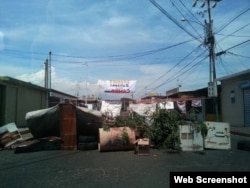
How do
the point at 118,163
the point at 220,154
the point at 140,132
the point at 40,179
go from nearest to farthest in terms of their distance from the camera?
the point at 40,179 → the point at 118,163 → the point at 220,154 → the point at 140,132

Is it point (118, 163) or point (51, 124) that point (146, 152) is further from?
point (51, 124)

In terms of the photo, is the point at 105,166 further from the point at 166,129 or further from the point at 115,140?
the point at 166,129

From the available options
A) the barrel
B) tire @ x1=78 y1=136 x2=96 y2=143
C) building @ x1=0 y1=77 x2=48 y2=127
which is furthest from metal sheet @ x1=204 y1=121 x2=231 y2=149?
building @ x1=0 y1=77 x2=48 y2=127

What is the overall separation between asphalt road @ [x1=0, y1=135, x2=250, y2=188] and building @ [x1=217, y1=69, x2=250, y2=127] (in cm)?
1375

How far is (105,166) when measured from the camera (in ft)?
36.7

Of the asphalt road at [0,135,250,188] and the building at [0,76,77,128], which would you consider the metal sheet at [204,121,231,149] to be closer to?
the asphalt road at [0,135,250,188]

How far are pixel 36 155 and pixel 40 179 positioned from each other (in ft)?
15.9

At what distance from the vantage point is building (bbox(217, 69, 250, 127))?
2800 centimetres

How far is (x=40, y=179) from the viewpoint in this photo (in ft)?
30.4

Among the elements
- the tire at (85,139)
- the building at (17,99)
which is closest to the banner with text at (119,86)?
the building at (17,99)


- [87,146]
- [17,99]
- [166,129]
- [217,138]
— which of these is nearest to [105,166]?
[87,146]

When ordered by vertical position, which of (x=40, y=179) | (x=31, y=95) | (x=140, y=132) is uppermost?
(x=31, y=95)

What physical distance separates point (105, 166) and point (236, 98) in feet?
70.2

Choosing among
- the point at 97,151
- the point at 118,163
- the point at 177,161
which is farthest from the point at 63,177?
the point at 97,151
